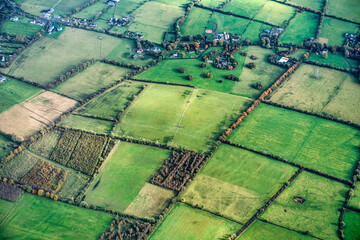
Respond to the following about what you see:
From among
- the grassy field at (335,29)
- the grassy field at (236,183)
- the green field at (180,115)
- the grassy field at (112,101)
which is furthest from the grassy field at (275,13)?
the grassy field at (236,183)

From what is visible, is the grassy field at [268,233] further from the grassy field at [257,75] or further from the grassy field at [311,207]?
the grassy field at [257,75]

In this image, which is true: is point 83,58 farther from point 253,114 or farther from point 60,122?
point 253,114

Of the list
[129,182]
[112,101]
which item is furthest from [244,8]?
[129,182]

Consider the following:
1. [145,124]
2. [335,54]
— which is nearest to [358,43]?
[335,54]

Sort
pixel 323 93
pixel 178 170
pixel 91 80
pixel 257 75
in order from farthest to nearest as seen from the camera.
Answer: pixel 257 75
pixel 91 80
pixel 323 93
pixel 178 170

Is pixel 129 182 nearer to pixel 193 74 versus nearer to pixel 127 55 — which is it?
pixel 193 74
